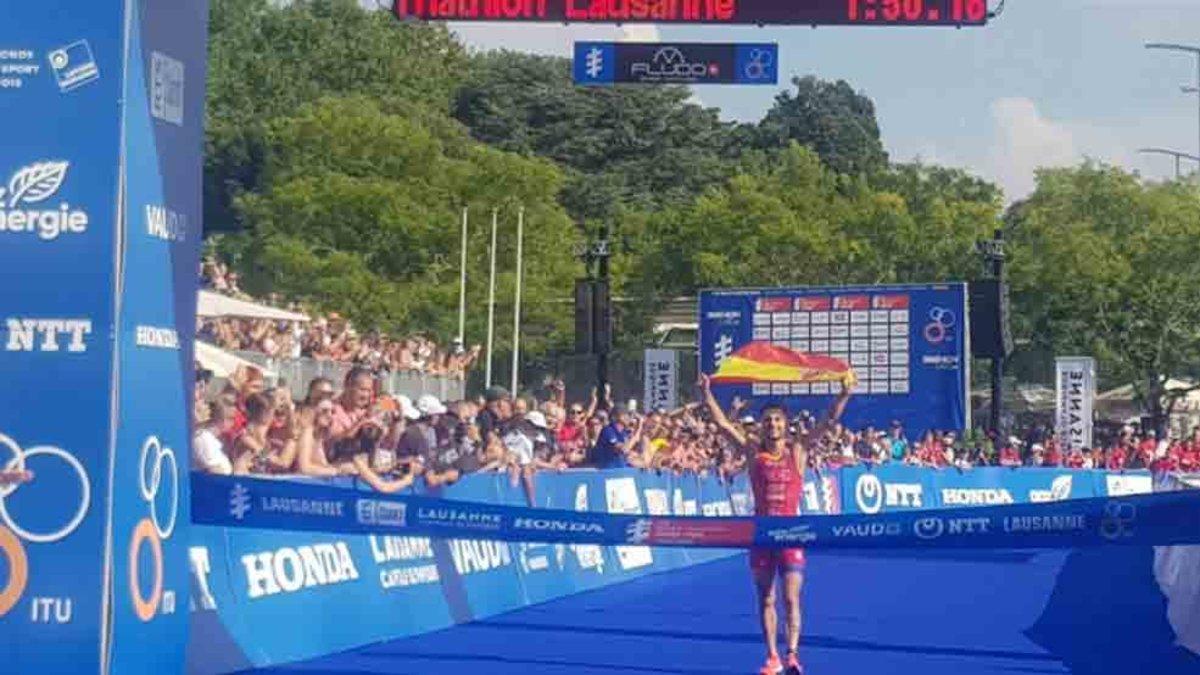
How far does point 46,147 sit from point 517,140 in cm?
6840

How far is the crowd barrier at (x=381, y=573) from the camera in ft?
45.3

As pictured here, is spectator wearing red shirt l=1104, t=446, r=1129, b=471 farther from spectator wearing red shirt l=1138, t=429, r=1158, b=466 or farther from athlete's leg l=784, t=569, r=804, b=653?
athlete's leg l=784, t=569, r=804, b=653

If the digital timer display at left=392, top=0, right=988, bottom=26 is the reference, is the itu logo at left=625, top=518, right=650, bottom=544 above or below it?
below

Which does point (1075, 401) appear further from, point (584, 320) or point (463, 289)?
point (463, 289)

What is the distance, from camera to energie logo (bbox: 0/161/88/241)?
10.6 m

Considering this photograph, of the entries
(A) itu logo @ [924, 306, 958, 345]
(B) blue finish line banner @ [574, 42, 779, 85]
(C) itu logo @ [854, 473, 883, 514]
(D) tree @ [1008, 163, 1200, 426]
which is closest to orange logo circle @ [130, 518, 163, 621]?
(B) blue finish line banner @ [574, 42, 779, 85]

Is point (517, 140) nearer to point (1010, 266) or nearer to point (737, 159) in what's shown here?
point (737, 159)

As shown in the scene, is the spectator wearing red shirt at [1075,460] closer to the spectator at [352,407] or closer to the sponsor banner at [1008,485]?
the sponsor banner at [1008,485]

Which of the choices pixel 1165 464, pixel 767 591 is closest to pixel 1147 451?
pixel 1165 464

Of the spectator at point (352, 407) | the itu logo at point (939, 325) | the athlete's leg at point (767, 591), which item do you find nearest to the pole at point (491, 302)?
the itu logo at point (939, 325)

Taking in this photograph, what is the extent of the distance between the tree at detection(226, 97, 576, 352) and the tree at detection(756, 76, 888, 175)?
39224 mm

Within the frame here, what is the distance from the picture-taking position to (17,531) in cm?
1076

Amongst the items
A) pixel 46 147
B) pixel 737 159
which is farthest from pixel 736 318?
pixel 737 159

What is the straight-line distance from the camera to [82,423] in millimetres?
10586
